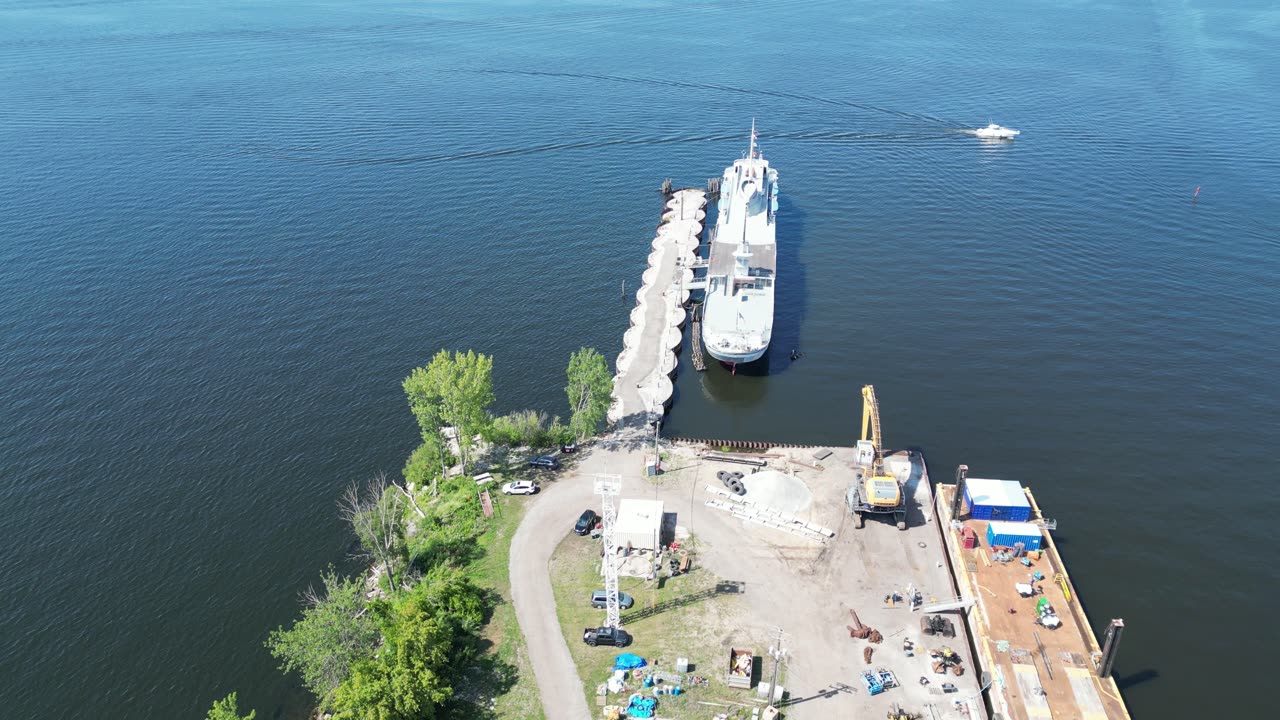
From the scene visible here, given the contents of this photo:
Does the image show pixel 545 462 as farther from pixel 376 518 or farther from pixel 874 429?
pixel 874 429

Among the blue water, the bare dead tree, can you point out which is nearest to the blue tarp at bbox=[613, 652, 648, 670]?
the bare dead tree

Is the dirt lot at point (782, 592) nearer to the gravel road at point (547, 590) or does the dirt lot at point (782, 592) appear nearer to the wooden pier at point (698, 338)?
the gravel road at point (547, 590)

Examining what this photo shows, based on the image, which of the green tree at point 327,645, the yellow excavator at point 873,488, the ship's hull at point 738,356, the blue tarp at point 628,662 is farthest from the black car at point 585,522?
the ship's hull at point 738,356

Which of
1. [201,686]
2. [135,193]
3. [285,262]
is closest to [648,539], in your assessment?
[201,686]

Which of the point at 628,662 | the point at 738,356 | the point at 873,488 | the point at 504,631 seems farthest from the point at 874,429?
the point at 504,631

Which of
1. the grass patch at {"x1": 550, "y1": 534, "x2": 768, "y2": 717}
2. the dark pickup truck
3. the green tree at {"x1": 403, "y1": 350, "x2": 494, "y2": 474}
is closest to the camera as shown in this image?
the grass patch at {"x1": 550, "y1": 534, "x2": 768, "y2": 717}

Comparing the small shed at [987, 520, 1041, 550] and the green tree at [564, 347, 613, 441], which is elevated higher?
the green tree at [564, 347, 613, 441]

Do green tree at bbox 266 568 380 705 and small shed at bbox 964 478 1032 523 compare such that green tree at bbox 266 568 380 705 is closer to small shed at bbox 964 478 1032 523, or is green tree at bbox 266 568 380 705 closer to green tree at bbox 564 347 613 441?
green tree at bbox 564 347 613 441
